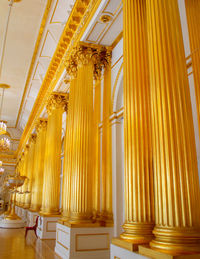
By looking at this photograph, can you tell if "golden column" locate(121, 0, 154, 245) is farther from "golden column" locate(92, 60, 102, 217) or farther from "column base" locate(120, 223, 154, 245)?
"golden column" locate(92, 60, 102, 217)

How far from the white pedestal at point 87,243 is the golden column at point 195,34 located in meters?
3.65

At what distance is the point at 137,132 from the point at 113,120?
279cm

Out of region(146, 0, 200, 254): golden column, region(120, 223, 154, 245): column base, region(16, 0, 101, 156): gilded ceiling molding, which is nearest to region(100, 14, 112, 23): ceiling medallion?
region(16, 0, 101, 156): gilded ceiling molding

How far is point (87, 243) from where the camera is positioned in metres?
5.73

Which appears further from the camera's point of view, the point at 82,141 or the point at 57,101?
the point at 57,101

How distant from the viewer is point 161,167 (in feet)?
9.91

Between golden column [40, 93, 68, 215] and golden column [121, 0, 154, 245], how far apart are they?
20.6ft

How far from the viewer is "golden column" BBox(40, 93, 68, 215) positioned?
955 cm

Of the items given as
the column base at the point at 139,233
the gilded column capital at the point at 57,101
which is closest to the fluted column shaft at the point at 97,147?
the column base at the point at 139,233

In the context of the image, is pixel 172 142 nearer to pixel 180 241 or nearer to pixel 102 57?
pixel 180 241

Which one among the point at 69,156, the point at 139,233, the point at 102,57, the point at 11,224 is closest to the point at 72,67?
the point at 102,57

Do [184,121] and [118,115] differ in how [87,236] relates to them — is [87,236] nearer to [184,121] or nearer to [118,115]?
[118,115]

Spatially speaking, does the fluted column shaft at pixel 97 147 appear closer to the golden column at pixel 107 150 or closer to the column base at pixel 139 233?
the golden column at pixel 107 150

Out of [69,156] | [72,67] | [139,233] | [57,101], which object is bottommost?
[139,233]
